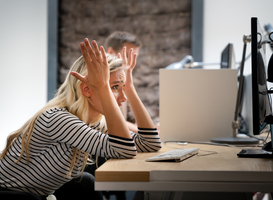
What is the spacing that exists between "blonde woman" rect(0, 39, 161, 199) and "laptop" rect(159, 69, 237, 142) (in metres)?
0.43

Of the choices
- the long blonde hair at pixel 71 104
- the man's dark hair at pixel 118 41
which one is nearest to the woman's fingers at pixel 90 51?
the long blonde hair at pixel 71 104

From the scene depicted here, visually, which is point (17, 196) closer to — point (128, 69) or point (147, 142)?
point (147, 142)

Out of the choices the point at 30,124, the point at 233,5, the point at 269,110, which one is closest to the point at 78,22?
the point at 233,5

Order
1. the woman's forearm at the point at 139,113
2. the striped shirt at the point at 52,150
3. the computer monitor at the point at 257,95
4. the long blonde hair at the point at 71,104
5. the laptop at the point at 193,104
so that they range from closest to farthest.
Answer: the computer monitor at the point at 257,95 → the striped shirt at the point at 52,150 → the long blonde hair at the point at 71,104 → the woman's forearm at the point at 139,113 → the laptop at the point at 193,104

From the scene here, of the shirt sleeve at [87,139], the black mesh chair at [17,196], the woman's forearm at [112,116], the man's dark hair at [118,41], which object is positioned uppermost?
the man's dark hair at [118,41]

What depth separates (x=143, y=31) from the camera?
9.11 feet

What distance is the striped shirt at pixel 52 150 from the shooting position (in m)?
0.87

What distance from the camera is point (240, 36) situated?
2.66m

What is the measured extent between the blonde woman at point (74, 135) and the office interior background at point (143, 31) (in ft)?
5.38

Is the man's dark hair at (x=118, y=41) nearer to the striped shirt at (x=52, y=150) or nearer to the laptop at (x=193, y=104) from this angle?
the laptop at (x=193, y=104)

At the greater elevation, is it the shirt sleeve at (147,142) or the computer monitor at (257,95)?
the computer monitor at (257,95)

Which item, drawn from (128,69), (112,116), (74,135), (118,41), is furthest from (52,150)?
(118,41)

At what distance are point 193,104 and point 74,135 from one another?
0.83 meters

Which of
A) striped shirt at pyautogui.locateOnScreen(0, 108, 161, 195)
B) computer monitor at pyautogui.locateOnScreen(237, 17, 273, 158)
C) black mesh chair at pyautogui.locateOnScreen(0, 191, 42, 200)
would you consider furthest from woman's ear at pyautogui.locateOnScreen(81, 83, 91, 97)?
computer monitor at pyautogui.locateOnScreen(237, 17, 273, 158)
